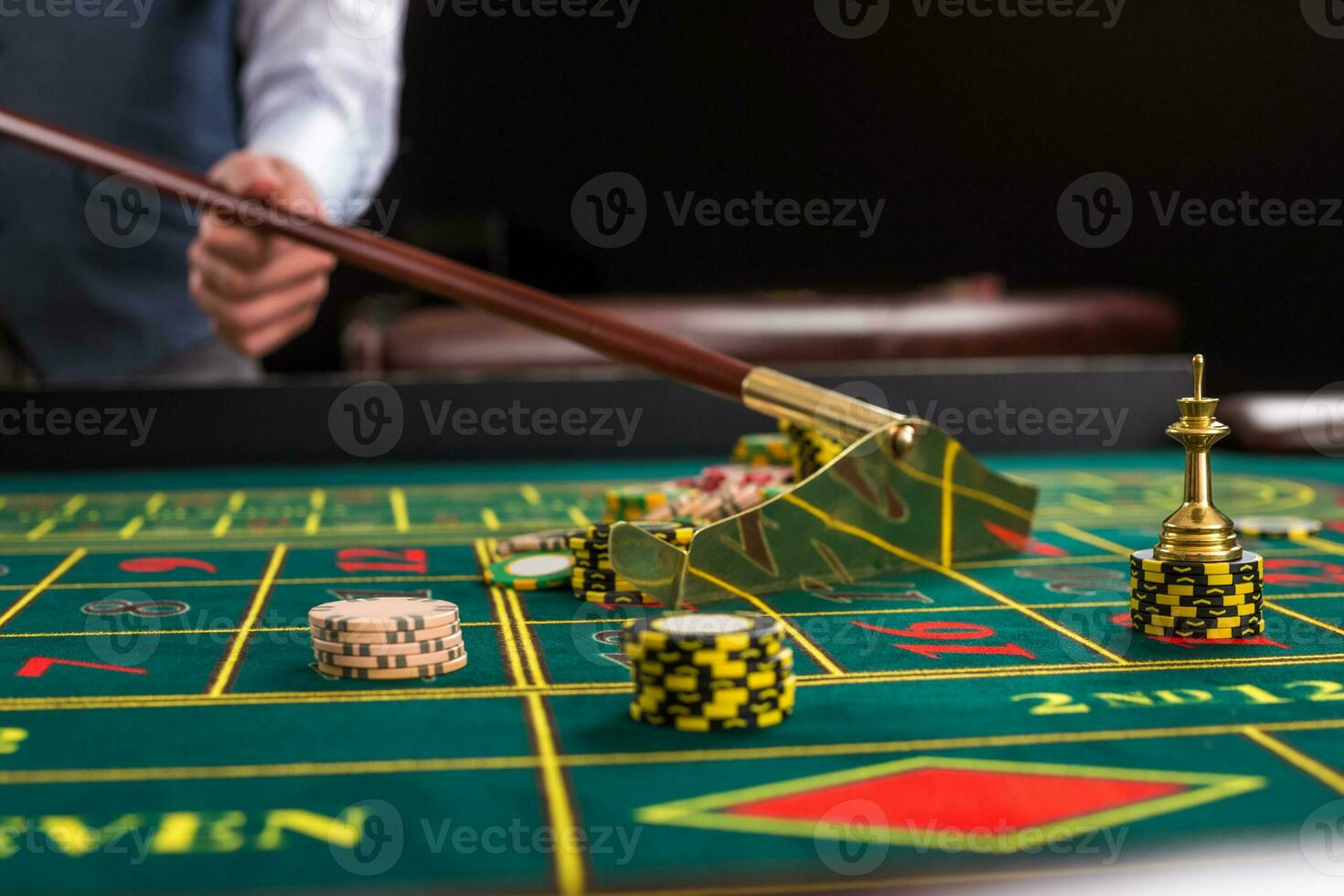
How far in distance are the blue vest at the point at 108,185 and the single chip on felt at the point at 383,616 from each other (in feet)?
11.3

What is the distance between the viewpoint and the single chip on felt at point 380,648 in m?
1.65

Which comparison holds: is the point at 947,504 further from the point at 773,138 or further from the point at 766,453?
the point at 773,138

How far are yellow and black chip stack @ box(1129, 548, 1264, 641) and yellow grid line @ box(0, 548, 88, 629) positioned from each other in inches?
63.8

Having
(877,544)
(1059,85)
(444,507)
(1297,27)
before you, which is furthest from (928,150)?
(877,544)

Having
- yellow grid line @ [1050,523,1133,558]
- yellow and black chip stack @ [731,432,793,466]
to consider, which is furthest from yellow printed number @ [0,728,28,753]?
yellow and black chip stack @ [731,432,793,466]

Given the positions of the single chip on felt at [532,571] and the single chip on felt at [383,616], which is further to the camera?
the single chip on felt at [532,571]

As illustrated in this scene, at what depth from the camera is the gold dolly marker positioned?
6.16 feet

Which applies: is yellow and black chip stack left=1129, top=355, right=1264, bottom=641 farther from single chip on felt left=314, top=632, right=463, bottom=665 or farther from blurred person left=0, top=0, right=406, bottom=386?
blurred person left=0, top=0, right=406, bottom=386

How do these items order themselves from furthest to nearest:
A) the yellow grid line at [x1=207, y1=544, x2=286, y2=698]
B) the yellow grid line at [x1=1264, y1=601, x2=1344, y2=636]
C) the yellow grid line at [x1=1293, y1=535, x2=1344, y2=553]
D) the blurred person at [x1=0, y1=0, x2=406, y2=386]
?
the blurred person at [x1=0, y1=0, x2=406, y2=386] → the yellow grid line at [x1=1293, y1=535, x2=1344, y2=553] → the yellow grid line at [x1=1264, y1=601, x2=1344, y2=636] → the yellow grid line at [x1=207, y1=544, x2=286, y2=698]

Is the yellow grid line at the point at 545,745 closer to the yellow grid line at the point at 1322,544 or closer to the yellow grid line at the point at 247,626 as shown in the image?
the yellow grid line at the point at 247,626

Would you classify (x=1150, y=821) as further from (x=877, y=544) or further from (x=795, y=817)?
(x=877, y=544)

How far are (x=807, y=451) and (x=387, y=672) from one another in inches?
53.4

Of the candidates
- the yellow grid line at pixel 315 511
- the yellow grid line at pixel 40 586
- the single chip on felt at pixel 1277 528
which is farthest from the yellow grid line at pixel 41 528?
the single chip on felt at pixel 1277 528

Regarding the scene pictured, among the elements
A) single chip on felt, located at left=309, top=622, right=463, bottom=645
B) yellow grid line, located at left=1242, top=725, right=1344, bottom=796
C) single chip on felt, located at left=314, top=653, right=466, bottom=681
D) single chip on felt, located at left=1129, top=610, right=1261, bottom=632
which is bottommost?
yellow grid line, located at left=1242, top=725, right=1344, bottom=796
